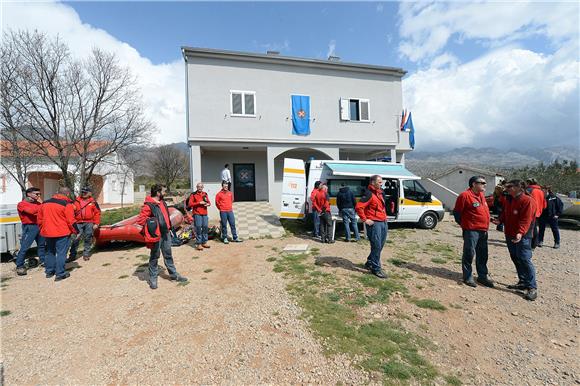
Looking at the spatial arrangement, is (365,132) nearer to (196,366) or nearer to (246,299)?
(246,299)

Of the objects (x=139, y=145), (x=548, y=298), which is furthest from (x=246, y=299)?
(x=139, y=145)

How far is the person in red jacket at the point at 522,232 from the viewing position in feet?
14.4

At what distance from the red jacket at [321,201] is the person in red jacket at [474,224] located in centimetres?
368

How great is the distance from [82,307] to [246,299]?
2687 millimetres

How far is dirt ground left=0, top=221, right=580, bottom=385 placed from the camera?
2.74 metres

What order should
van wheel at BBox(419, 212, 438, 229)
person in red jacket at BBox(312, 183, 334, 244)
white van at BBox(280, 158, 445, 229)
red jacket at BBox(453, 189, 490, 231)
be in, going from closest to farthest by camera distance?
1. red jacket at BBox(453, 189, 490, 231)
2. person in red jacket at BBox(312, 183, 334, 244)
3. white van at BBox(280, 158, 445, 229)
4. van wheel at BBox(419, 212, 438, 229)

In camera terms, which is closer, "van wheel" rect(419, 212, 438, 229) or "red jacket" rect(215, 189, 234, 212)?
"red jacket" rect(215, 189, 234, 212)

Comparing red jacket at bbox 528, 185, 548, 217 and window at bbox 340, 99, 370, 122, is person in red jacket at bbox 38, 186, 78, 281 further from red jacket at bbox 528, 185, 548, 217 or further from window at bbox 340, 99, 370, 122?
window at bbox 340, 99, 370, 122

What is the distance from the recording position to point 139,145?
14555mm

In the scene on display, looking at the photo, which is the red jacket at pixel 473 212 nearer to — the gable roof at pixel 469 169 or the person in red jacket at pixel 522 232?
the person in red jacket at pixel 522 232

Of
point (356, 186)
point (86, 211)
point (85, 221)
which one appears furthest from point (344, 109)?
point (85, 221)

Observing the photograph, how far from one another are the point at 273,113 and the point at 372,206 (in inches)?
369

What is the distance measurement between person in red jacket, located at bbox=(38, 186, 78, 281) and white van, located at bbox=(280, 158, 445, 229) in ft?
18.9

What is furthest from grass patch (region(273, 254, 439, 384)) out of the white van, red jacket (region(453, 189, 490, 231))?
the white van
